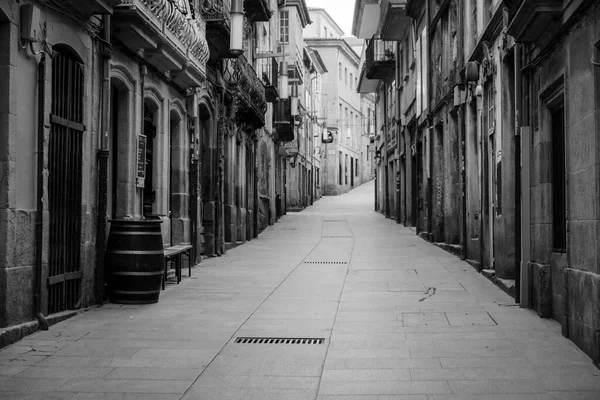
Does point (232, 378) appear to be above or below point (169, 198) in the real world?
below

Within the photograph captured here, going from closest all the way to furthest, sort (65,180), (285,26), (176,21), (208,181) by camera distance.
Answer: (65,180) → (176,21) → (208,181) → (285,26)

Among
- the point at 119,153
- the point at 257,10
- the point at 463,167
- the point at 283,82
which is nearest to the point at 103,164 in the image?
the point at 119,153

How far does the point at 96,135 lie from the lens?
10008mm

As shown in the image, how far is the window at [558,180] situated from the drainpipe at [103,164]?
554 centimetres

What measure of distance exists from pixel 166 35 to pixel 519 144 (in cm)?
559

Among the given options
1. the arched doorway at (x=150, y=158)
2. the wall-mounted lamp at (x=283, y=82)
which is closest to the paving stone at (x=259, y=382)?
the arched doorway at (x=150, y=158)

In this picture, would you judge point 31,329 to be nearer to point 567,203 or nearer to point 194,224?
point 567,203

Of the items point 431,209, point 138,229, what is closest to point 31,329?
point 138,229

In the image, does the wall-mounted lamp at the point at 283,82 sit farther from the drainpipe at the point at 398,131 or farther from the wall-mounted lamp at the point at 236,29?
the wall-mounted lamp at the point at 236,29

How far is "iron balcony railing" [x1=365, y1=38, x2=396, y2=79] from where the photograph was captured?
31578mm

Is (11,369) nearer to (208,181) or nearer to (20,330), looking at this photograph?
(20,330)

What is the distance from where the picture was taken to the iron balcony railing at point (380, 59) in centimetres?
3158

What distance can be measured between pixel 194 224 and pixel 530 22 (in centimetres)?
951

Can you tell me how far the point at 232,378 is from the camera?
6051 millimetres
